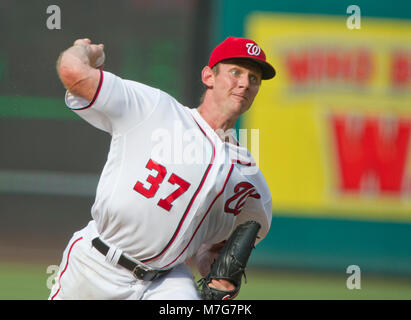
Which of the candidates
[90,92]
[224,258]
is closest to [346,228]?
[224,258]

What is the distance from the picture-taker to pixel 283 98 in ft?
24.3

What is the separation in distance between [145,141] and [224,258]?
0.65 m

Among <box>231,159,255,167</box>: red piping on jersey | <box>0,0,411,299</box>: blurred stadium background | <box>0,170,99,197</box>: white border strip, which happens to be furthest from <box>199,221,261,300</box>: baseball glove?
<box>0,170,99,197</box>: white border strip

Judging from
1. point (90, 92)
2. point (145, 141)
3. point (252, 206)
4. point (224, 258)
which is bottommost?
point (224, 258)

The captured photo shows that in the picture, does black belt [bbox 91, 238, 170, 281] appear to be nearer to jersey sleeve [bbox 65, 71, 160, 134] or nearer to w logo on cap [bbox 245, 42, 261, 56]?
jersey sleeve [bbox 65, 71, 160, 134]

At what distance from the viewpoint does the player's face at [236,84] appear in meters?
Answer: 3.04

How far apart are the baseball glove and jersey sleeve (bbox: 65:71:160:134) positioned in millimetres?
697

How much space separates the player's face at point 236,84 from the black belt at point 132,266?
32.1 inches

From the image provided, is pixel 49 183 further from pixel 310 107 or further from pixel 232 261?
pixel 232 261

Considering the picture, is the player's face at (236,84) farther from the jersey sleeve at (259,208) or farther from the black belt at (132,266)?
the black belt at (132,266)

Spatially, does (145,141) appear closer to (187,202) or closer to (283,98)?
(187,202)

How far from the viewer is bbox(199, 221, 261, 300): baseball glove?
2971mm

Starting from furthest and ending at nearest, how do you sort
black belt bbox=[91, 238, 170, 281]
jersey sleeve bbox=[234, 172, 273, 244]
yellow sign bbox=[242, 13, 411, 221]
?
yellow sign bbox=[242, 13, 411, 221], jersey sleeve bbox=[234, 172, 273, 244], black belt bbox=[91, 238, 170, 281]

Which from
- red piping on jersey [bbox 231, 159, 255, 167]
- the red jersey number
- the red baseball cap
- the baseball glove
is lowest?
the baseball glove
